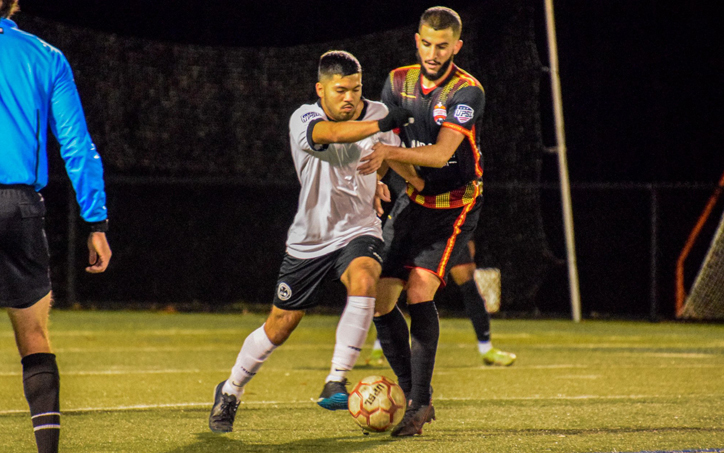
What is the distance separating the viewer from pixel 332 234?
18.4ft

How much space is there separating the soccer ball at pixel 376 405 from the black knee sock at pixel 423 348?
15cm

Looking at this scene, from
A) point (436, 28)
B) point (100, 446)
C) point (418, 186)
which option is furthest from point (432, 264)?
point (100, 446)

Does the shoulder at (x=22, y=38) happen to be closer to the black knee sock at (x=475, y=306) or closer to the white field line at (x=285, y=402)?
the white field line at (x=285, y=402)

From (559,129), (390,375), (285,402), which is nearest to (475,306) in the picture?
(390,375)

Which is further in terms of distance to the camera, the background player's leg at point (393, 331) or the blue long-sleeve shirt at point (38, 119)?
the background player's leg at point (393, 331)

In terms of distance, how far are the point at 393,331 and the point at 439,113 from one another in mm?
1179

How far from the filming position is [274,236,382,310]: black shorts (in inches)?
217

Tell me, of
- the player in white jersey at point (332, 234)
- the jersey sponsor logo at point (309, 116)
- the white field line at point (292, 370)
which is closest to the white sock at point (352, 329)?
the player in white jersey at point (332, 234)

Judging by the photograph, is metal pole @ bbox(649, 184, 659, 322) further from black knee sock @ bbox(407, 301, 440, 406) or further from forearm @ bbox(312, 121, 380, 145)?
forearm @ bbox(312, 121, 380, 145)

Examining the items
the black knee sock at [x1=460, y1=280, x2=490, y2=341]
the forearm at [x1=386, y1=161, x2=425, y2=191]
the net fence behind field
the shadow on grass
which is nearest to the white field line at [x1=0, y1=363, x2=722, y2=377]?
the black knee sock at [x1=460, y1=280, x2=490, y2=341]

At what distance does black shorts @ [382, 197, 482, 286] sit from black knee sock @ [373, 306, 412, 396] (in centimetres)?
24

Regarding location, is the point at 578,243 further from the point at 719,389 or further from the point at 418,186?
the point at 418,186

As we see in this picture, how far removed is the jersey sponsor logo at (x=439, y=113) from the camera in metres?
5.77

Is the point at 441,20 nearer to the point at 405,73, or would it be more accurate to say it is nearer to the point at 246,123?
the point at 405,73
